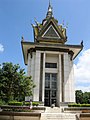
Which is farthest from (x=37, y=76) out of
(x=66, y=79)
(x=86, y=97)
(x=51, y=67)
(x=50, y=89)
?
(x=86, y=97)

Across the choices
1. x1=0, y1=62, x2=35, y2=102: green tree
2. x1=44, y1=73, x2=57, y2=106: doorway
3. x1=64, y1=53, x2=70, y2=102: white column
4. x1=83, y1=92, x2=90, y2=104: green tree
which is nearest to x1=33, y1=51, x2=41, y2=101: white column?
x1=44, y1=73, x2=57, y2=106: doorway

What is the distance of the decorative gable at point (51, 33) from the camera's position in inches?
1312

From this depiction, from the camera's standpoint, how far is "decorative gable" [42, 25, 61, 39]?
33.3 metres

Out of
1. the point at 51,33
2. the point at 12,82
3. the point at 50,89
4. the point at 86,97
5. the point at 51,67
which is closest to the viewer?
the point at 12,82

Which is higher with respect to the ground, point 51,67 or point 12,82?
point 51,67

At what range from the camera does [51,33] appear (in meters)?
33.6

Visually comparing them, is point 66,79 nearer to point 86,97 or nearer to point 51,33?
point 51,33

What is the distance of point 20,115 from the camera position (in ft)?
44.8

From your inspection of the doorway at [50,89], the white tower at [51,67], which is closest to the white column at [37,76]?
the white tower at [51,67]

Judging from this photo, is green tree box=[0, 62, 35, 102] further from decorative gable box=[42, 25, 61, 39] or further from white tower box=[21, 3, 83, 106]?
decorative gable box=[42, 25, 61, 39]

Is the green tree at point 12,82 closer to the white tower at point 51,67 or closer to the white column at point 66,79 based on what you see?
the white tower at point 51,67

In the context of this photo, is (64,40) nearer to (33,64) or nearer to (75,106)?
(33,64)

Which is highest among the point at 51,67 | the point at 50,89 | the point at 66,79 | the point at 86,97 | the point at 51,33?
the point at 51,33

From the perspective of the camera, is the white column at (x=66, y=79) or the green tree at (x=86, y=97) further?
the green tree at (x=86, y=97)
